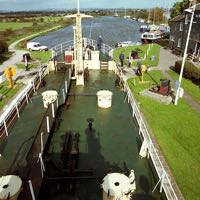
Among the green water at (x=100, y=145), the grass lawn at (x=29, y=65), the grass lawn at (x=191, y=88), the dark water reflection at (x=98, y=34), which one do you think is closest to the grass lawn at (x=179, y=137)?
the green water at (x=100, y=145)

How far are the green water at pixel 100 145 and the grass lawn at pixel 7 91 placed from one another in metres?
5.17

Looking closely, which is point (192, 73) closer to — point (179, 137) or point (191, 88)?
point (191, 88)

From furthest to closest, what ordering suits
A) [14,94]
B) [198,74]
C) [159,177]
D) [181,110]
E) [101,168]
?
1. [198,74]
2. [14,94]
3. [181,110]
4. [101,168]
5. [159,177]

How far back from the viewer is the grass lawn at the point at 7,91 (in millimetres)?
19422

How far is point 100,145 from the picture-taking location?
13.6 meters

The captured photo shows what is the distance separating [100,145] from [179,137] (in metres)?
4.89

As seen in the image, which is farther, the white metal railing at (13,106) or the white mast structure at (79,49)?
the white mast structure at (79,49)

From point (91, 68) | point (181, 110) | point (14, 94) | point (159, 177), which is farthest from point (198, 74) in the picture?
point (14, 94)

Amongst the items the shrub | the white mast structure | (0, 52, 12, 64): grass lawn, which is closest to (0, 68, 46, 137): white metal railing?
the white mast structure

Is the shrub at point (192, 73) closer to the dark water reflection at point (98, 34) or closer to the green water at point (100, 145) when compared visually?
the green water at point (100, 145)

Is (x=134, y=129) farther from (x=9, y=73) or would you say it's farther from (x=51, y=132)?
(x=9, y=73)

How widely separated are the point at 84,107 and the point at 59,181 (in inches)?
336

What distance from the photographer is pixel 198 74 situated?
2444 cm

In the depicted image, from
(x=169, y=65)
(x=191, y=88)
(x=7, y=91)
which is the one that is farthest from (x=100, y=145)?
(x=169, y=65)
